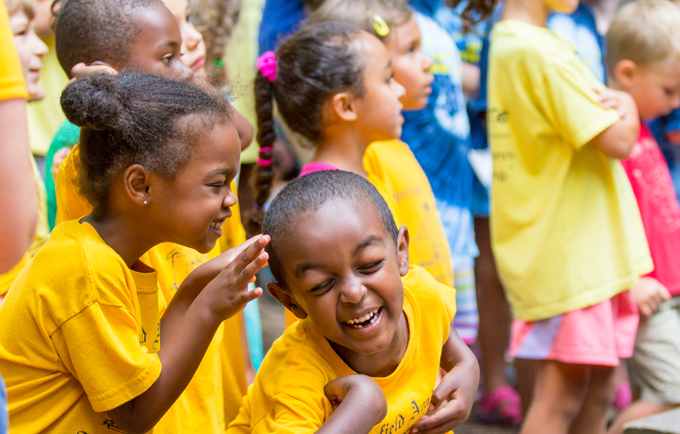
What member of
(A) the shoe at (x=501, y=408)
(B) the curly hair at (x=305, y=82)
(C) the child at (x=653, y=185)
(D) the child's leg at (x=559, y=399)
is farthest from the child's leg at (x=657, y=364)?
(B) the curly hair at (x=305, y=82)

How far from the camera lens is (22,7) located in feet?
8.25

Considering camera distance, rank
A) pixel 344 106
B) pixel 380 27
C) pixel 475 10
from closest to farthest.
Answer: pixel 344 106, pixel 380 27, pixel 475 10

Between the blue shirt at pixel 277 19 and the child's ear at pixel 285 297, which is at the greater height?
the child's ear at pixel 285 297

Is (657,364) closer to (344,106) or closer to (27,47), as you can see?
(344,106)

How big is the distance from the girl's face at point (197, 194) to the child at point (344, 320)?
0.14m

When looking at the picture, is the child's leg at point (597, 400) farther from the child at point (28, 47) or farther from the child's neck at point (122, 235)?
the child at point (28, 47)

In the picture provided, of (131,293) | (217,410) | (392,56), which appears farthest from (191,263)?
(392,56)

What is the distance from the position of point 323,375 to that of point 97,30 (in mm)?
1234

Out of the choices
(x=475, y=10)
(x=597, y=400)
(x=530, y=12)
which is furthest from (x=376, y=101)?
(x=475, y=10)

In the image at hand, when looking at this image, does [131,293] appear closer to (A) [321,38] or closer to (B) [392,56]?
(A) [321,38]

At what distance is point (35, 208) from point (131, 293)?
1.11ft

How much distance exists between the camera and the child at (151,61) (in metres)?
1.96

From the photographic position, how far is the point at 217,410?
206 cm

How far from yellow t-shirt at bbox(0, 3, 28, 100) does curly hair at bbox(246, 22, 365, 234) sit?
985mm
